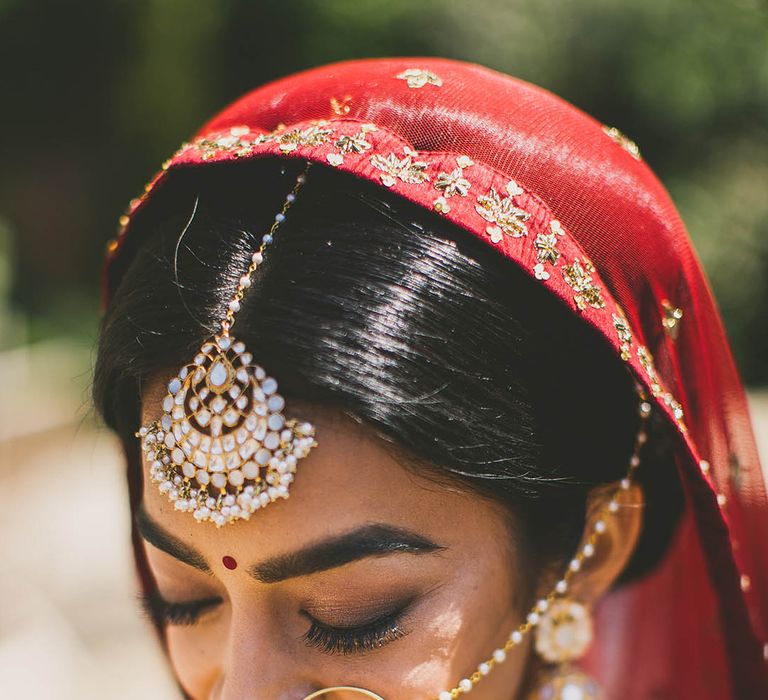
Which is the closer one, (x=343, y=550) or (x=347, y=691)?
(x=343, y=550)

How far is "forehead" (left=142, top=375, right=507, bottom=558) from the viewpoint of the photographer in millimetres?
1151

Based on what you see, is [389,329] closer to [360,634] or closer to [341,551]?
[341,551]

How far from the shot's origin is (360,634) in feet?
4.01

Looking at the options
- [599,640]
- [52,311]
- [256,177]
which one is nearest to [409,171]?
[256,177]

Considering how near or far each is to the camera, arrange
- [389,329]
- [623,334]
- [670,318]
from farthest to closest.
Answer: [670,318]
[623,334]
[389,329]

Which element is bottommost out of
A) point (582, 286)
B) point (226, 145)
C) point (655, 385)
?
point (655, 385)

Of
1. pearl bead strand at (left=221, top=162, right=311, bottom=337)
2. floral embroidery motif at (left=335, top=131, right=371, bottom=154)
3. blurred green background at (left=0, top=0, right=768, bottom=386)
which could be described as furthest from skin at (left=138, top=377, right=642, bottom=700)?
blurred green background at (left=0, top=0, right=768, bottom=386)

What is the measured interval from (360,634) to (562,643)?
54cm

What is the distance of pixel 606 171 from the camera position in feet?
4.33

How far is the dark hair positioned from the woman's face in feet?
0.15

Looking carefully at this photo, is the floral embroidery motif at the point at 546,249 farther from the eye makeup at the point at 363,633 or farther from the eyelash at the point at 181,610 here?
the eyelash at the point at 181,610

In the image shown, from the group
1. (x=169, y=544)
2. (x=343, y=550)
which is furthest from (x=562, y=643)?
(x=169, y=544)

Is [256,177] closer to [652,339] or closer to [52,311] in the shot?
[652,339]

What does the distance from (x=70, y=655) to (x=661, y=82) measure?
541 cm
